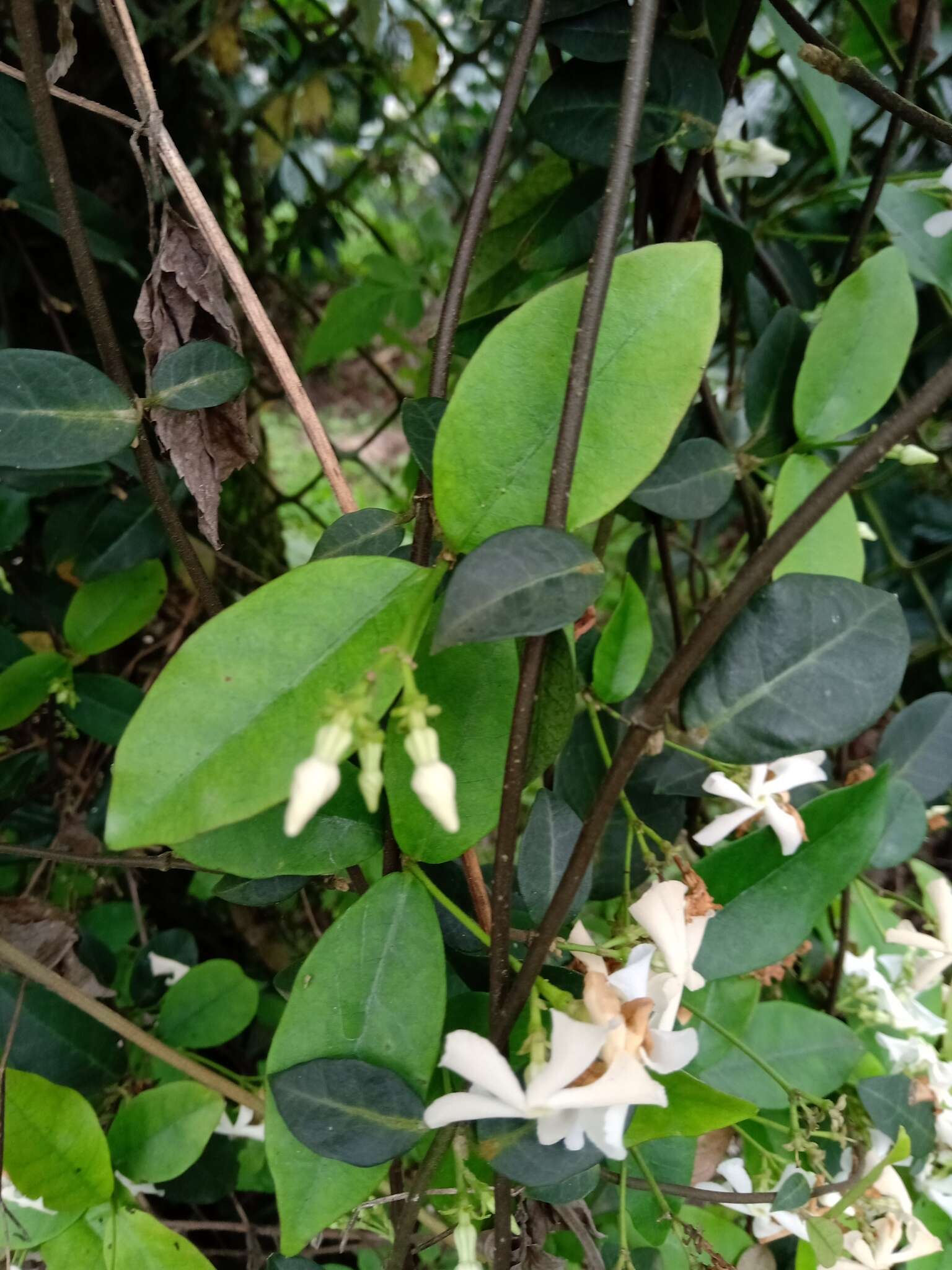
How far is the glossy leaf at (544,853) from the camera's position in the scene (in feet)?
1.12

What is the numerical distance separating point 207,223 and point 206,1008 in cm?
48

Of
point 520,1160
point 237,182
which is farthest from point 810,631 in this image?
point 237,182

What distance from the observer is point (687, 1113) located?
0.36 meters

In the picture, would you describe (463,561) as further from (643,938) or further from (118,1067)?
(118,1067)

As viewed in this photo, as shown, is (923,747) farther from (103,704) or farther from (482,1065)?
(103,704)

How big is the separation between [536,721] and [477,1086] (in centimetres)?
13

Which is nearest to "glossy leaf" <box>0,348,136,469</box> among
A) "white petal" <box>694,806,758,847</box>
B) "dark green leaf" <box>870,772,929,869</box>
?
"white petal" <box>694,806,758,847</box>

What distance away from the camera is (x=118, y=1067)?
1.63 ft

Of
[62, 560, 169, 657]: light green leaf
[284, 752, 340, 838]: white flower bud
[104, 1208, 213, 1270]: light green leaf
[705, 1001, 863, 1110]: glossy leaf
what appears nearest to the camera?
[284, 752, 340, 838]: white flower bud

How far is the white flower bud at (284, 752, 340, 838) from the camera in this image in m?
0.20

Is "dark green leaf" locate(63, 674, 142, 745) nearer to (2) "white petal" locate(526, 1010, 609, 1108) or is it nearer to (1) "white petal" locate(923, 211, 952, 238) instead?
(2) "white petal" locate(526, 1010, 609, 1108)

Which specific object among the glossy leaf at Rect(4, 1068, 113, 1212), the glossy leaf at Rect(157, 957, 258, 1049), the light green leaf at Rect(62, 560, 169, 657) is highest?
the light green leaf at Rect(62, 560, 169, 657)

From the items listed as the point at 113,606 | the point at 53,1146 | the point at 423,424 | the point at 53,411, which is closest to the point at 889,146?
the point at 423,424

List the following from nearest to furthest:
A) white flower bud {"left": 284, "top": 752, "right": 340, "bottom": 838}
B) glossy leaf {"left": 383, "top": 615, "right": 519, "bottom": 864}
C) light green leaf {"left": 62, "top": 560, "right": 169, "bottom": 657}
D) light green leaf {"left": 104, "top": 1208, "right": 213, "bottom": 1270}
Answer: white flower bud {"left": 284, "top": 752, "right": 340, "bottom": 838} → glossy leaf {"left": 383, "top": 615, "right": 519, "bottom": 864} → light green leaf {"left": 104, "top": 1208, "right": 213, "bottom": 1270} → light green leaf {"left": 62, "top": 560, "right": 169, "bottom": 657}
